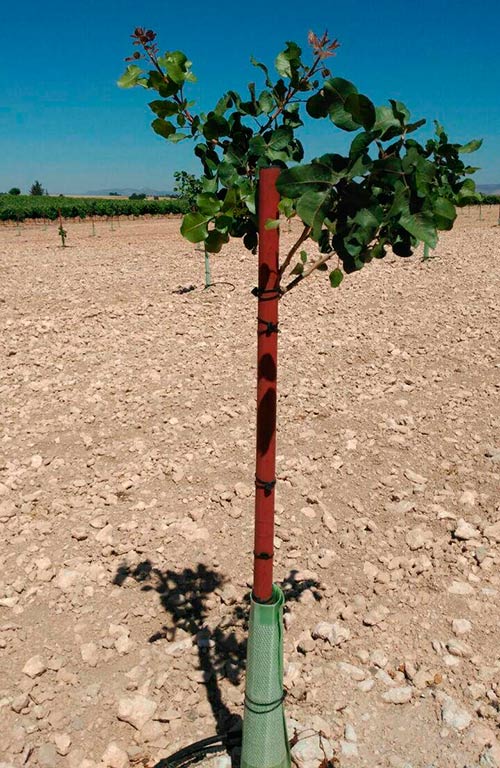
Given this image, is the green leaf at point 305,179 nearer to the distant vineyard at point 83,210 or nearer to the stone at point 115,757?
the stone at point 115,757

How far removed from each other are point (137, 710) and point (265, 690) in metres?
1.02

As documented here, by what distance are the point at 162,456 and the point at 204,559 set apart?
1.65 m

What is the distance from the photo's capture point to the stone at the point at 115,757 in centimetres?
308

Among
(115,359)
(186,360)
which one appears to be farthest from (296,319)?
(115,359)

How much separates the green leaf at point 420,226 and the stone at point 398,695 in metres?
2.70

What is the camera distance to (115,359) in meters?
8.26

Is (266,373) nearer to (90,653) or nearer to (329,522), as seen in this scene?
(90,653)

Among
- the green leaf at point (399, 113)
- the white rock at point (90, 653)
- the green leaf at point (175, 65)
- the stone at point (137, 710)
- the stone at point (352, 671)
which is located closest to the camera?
the green leaf at point (399, 113)

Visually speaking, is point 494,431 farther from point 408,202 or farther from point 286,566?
point 408,202

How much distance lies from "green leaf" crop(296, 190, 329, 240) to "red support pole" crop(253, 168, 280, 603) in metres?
0.29

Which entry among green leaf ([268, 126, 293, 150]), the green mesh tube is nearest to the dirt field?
the green mesh tube

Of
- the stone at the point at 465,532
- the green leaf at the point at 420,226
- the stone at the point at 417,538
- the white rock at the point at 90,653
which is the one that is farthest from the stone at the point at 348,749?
the green leaf at the point at 420,226

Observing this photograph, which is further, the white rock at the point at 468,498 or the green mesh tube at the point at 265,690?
the white rock at the point at 468,498

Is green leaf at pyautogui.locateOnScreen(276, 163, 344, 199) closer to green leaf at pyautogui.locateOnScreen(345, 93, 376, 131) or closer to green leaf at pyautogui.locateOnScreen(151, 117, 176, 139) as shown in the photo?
green leaf at pyautogui.locateOnScreen(345, 93, 376, 131)
